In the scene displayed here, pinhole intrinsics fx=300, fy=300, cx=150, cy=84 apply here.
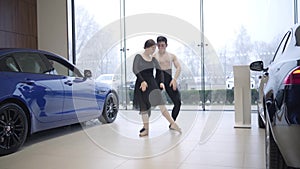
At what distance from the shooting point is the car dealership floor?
96.0 inches

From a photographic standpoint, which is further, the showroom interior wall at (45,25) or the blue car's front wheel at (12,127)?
the showroom interior wall at (45,25)

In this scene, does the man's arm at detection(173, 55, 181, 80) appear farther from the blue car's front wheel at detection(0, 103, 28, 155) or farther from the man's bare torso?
the blue car's front wheel at detection(0, 103, 28, 155)

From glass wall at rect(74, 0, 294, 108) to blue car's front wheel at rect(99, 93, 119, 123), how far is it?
135 cm

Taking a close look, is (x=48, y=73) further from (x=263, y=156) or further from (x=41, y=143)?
(x=263, y=156)

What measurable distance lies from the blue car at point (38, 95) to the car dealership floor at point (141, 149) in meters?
0.21

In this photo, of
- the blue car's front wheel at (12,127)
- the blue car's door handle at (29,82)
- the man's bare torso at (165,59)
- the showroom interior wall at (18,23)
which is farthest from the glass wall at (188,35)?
the blue car's front wheel at (12,127)

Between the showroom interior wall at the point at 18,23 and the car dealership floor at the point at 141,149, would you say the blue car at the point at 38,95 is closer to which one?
the car dealership floor at the point at 141,149

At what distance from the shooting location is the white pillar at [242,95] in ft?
13.6

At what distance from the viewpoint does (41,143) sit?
3.29 metres

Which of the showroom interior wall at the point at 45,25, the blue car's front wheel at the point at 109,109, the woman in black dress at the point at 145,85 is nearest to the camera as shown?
the woman in black dress at the point at 145,85

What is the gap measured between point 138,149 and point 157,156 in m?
0.33

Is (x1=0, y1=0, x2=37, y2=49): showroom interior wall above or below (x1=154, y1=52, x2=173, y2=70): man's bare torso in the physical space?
above

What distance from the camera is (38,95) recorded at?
311 cm

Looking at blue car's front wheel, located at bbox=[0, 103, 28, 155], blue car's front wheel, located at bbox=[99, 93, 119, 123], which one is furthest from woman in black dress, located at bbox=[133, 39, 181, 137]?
blue car's front wheel, located at bbox=[0, 103, 28, 155]
